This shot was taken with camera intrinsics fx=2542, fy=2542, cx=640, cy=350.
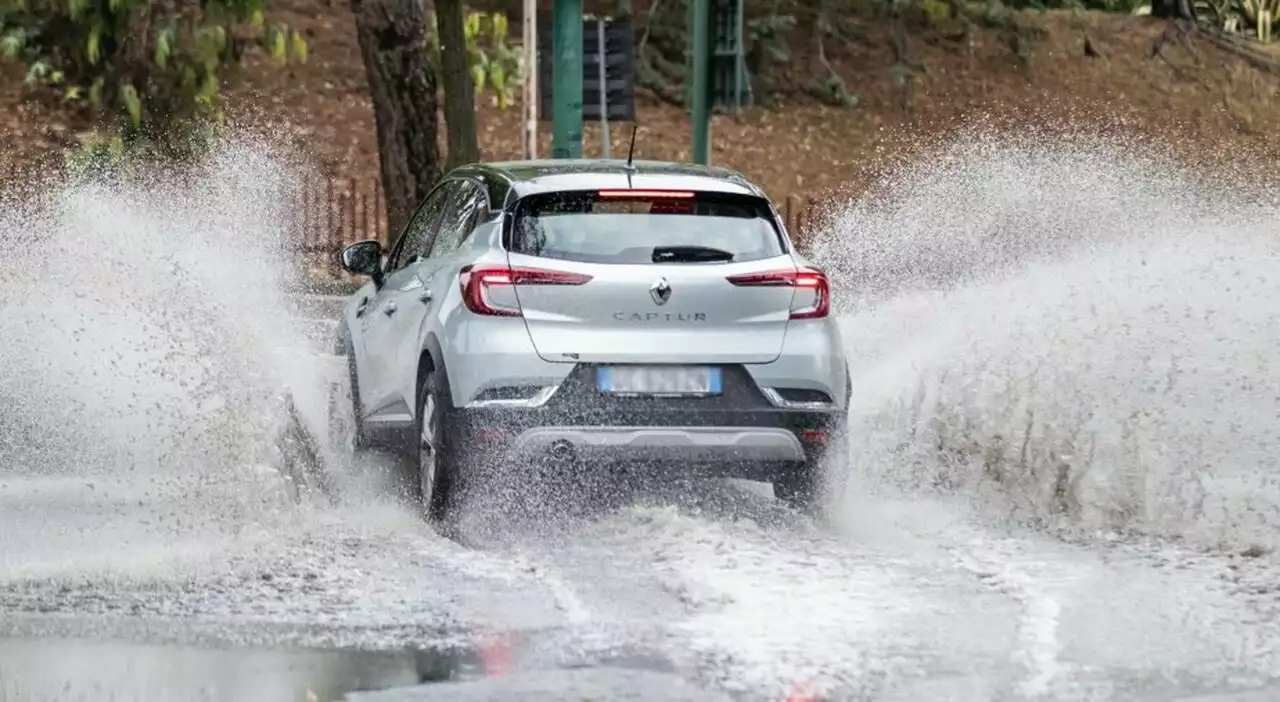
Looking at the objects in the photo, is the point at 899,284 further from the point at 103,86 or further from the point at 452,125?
the point at 103,86

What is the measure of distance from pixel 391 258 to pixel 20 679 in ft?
18.3

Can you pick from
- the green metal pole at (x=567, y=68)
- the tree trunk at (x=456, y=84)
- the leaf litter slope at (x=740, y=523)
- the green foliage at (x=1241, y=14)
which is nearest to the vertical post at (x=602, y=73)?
the green metal pole at (x=567, y=68)

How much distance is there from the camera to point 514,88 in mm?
37219

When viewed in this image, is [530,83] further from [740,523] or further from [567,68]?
[740,523]

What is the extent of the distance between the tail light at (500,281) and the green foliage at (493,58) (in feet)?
55.6

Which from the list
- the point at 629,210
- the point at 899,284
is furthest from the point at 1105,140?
the point at 629,210

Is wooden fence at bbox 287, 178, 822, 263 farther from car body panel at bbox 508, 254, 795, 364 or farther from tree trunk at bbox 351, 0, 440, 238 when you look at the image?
car body panel at bbox 508, 254, 795, 364

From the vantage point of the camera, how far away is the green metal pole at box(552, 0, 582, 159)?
792 inches

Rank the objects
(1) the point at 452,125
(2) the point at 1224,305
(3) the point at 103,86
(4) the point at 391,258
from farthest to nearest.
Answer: (3) the point at 103,86, (1) the point at 452,125, (2) the point at 1224,305, (4) the point at 391,258

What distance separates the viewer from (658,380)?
1032cm

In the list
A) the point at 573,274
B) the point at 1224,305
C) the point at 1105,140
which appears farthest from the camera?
the point at 1105,140

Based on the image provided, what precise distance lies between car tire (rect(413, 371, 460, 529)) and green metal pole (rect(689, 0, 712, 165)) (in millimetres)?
8629

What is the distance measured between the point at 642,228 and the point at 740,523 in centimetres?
131

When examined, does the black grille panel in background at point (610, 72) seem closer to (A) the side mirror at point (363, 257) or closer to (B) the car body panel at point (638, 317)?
(A) the side mirror at point (363, 257)
